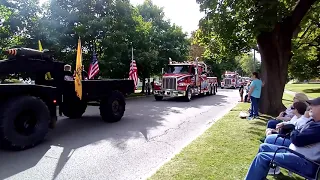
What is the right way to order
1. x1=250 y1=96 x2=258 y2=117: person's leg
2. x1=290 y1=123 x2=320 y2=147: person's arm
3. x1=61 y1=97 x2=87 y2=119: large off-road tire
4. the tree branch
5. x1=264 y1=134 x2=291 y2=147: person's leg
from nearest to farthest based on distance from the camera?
x1=290 y1=123 x2=320 y2=147: person's arm, x1=264 y1=134 x2=291 y2=147: person's leg, x1=61 y1=97 x2=87 y2=119: large off-road tire, x1=250 y1=96 x2=258 y2=117: person's leg, the tree branch

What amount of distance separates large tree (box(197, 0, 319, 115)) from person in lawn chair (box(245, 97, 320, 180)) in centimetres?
A: 772

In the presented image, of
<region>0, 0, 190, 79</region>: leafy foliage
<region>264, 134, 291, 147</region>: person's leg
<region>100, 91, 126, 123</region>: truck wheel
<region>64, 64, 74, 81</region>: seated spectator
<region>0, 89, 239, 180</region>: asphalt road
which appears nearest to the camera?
<region>264, 134, 291, 147</region>: person's leg

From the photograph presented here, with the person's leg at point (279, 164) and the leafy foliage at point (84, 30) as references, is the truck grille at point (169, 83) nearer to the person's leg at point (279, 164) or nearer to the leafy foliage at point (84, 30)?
the leafy foliage at point (84, 30)

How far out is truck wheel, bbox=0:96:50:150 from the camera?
6.06 meters

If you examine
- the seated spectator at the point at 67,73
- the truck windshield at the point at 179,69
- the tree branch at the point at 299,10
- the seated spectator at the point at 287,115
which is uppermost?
the tree branch at the point at 299,10

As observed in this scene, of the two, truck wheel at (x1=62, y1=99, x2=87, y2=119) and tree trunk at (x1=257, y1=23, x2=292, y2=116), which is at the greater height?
tree trunk at (x1=257, y1=23, x2=292, y2=116)

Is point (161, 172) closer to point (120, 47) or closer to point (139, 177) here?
point (139, 177)

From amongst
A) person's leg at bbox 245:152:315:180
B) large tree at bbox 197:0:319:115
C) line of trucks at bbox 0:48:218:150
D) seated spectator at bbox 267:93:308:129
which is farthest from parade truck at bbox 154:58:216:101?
person's leg at bbox 245:152:315:180

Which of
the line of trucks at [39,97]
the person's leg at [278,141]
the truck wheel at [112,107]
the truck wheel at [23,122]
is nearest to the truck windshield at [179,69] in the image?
the line of trucks at [39,97]

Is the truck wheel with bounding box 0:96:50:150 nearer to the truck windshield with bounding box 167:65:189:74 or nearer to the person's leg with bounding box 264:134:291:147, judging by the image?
the person's leg with bounding box 264:134:291:147

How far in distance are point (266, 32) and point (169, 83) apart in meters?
9.45

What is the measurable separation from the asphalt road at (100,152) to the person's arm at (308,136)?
247cm

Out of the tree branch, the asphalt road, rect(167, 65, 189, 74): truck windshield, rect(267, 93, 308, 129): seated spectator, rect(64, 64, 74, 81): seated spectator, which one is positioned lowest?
the asphalt road

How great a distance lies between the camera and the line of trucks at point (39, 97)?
6227 millimetres
